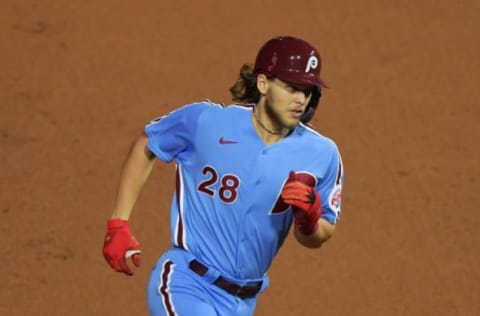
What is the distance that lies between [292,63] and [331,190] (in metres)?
0.63

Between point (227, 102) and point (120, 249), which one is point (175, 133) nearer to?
point (120, 249)

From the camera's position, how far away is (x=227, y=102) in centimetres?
890

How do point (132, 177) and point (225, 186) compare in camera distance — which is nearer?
point (225, 186)

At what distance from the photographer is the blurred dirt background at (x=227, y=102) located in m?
7.56

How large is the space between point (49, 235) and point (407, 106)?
10.6 feet

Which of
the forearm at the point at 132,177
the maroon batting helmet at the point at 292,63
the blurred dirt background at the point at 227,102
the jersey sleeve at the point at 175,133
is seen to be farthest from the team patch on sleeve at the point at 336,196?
the blurred dirt background at the point at 227,102

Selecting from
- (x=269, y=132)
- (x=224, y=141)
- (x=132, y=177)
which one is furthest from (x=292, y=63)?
(x=132, y=177)

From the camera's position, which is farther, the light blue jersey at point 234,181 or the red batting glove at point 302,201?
the light blue jersey at point 234,181

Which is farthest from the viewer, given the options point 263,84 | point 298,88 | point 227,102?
point 227,102

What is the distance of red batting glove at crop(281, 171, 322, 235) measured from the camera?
477cm

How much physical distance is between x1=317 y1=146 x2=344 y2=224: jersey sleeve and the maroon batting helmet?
0.88ft

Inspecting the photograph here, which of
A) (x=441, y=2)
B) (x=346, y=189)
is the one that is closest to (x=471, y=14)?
(x=441, y=2)

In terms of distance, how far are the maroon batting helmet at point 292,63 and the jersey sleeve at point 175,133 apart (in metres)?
0.35

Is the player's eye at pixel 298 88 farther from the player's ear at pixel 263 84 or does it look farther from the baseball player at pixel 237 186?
the player's ear at pixel 263 84
